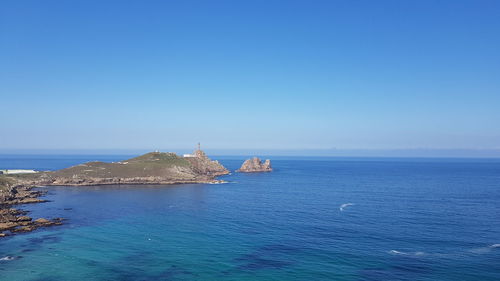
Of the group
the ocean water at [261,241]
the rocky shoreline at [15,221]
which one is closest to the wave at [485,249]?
the ocean water at [261,241]

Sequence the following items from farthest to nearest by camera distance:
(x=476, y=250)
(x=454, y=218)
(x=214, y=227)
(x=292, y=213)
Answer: (x=292, y=213), (x=454, y=218), (x=214, y=227), (x=476, y=250)

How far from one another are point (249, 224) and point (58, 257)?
45.5m

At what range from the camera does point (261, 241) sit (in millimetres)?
74500

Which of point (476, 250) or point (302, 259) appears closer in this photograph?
point (302, 259)

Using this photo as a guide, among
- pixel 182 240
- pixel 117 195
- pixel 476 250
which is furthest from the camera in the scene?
pixel 117 195

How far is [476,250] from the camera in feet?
220

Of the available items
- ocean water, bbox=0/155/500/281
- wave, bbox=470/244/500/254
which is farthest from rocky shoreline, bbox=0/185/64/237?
wave, bbox=470/244/500/254

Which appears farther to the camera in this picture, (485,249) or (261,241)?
(261,241)

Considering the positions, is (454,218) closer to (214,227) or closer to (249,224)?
(249,224)

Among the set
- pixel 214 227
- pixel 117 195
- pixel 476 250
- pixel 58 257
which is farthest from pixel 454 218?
pixel 117 195

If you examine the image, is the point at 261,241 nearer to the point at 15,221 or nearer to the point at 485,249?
the point at 485,249

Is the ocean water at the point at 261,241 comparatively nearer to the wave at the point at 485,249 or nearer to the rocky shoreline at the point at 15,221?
the wave at the point at 485,249

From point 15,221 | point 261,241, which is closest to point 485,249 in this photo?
point 261,241

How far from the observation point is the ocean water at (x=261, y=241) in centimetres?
5659
